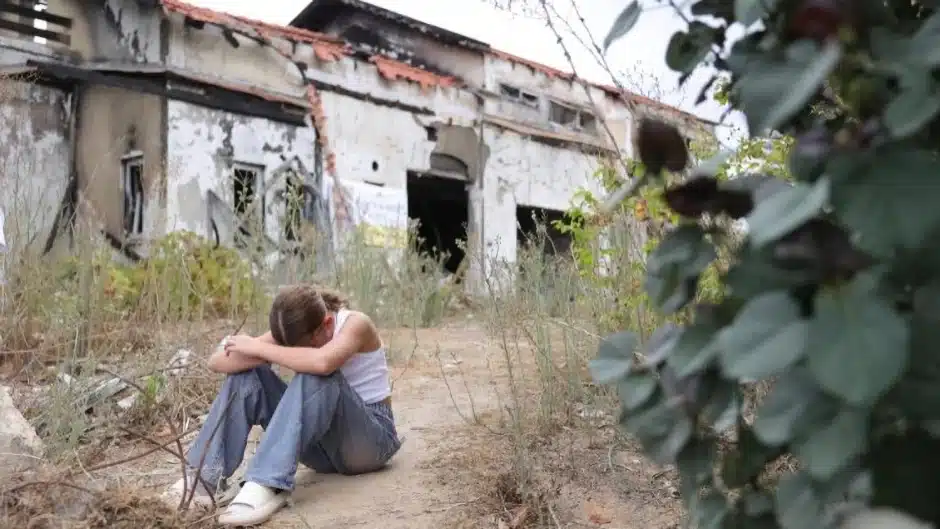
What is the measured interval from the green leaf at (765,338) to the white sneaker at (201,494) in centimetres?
242

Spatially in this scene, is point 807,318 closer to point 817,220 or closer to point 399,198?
point 817,220

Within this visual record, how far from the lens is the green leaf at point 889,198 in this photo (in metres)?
0.55

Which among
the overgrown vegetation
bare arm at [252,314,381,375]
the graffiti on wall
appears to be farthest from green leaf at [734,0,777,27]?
the graffiti on wall

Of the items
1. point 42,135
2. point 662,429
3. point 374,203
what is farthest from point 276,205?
point 662,429

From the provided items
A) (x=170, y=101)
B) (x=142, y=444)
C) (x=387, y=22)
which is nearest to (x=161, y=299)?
(x=142, y=444)

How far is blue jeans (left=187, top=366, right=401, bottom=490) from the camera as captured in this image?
9.29 ft

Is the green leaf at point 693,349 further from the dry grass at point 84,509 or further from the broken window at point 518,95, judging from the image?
the broken window at point 518,95

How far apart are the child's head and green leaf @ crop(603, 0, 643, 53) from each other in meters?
2.23

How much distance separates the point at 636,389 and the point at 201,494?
2.40 m

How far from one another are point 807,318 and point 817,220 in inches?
3.7

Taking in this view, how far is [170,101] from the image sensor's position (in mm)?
9328

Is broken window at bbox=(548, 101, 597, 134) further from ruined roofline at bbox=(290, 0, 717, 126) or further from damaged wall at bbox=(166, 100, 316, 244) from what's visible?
damaged wall at bbox=(166, 100, 316, 244)

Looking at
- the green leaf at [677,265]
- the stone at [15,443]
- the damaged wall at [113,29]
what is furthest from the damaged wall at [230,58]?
the green leaf at [677,265]

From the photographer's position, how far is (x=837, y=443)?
586 mm
